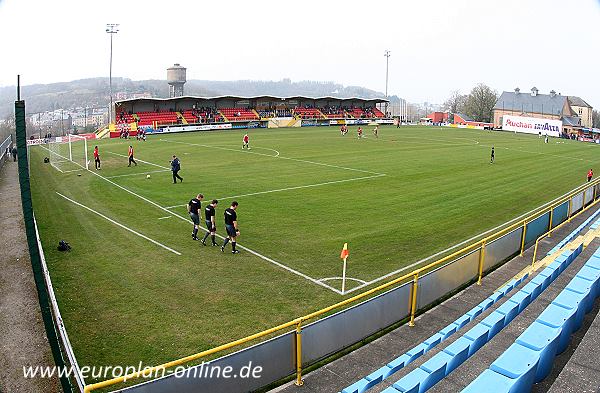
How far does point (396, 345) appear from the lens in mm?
9797

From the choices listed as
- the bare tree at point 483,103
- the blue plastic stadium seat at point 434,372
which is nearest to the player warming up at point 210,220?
the blue plastic stadium seat at point 434,372

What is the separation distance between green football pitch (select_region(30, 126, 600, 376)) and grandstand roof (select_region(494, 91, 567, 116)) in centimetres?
8571

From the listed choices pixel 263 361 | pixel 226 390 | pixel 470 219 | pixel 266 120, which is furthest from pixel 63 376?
Result: pixel 266 120

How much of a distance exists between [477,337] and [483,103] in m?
144

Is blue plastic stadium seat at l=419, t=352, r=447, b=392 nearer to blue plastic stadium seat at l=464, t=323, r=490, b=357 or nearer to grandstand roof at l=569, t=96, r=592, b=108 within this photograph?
blue plastic stadium seat at l=464, t=323, r=490, b=357

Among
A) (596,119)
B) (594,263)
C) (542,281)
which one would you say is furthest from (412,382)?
(596,119)

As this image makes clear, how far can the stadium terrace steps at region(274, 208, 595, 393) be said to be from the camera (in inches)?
329

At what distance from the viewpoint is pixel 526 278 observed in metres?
12.3

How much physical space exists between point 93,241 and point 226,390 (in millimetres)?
11398

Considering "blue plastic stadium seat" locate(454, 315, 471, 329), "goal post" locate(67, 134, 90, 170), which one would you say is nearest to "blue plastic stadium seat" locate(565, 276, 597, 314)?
"blue plastic stadium seat" locate(454, 315, 471, 329)

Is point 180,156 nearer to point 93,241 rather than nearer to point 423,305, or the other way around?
point 93,241

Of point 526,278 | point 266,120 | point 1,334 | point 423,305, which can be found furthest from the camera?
point 266,120

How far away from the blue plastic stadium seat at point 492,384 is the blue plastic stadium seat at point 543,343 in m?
0.81

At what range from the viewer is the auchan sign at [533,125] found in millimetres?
77312
